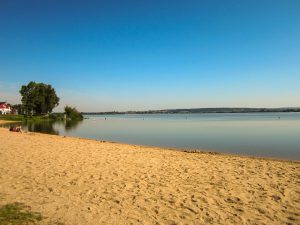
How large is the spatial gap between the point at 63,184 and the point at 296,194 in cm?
810

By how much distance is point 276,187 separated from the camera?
10.1m

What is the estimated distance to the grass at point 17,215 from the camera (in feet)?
20.4

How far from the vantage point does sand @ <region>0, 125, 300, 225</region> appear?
7179 mm

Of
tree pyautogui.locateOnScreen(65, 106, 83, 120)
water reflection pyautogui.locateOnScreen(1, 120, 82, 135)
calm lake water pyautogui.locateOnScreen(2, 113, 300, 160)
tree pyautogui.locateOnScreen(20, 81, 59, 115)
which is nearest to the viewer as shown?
calm lake water pyautogui.locateOnScreen(2, 113, 300, 160)

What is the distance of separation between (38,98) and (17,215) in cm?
9426

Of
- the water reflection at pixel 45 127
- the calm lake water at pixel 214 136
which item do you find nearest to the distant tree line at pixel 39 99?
the water reflection at pixel 45 127

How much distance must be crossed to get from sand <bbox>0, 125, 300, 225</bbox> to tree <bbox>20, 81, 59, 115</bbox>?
8532 cm

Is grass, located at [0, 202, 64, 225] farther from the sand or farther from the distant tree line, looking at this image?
the distant tree line

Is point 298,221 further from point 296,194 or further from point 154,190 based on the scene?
point 154,190

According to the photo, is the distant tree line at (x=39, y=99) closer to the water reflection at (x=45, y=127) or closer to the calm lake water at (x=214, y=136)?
the water reflection at (x=45, y=127)

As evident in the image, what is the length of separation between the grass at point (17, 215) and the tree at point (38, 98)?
92.7m

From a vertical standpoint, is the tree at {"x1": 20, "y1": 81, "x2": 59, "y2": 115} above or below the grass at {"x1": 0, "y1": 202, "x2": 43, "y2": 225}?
above

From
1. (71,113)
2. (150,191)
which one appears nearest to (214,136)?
(150,191)

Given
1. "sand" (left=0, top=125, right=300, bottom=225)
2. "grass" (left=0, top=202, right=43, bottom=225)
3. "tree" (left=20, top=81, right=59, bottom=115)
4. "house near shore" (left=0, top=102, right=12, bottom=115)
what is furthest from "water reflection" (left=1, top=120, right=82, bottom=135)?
"house near shore" (left=0, top=102, right=12, bottom=115)
